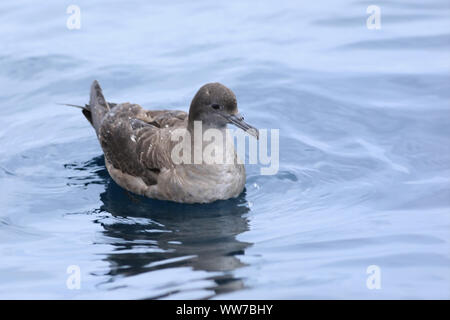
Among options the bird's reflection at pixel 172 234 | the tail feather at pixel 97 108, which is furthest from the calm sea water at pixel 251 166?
the tail feather at pixel 97 108

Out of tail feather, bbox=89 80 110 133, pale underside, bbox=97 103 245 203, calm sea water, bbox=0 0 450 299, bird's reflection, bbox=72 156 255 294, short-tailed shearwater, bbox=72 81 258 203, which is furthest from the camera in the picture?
tail feather, bbox=89 80 110 133

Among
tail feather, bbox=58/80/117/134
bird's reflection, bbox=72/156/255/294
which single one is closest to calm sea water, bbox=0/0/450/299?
bird's reflection, bbox=72/156/255/294

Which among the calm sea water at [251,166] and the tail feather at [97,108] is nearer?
the calm sea water at [251,166]

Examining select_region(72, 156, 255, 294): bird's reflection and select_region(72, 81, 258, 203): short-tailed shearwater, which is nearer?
select_region(72, 156, 255, 294): bird's reflection

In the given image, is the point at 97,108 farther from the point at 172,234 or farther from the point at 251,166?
the point at 172,234

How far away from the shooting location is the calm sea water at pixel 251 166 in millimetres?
6688

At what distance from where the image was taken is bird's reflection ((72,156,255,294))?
6809 mm

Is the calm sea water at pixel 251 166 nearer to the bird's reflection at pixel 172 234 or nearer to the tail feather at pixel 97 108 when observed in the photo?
the bird's reflection at pixel 172 234

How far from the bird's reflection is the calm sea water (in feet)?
0.08

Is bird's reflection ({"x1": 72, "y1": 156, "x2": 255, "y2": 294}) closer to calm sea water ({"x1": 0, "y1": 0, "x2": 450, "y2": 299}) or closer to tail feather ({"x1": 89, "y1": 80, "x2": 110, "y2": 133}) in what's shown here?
calm sea water ({"x1": 0, "y1": 0, "x2": 450, "y2": 299})

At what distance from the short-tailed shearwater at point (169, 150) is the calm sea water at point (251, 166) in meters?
0.18

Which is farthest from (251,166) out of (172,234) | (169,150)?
(172,234)

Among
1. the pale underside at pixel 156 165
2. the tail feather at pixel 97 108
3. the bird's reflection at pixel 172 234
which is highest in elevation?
the tail feather at pixel 97 108
